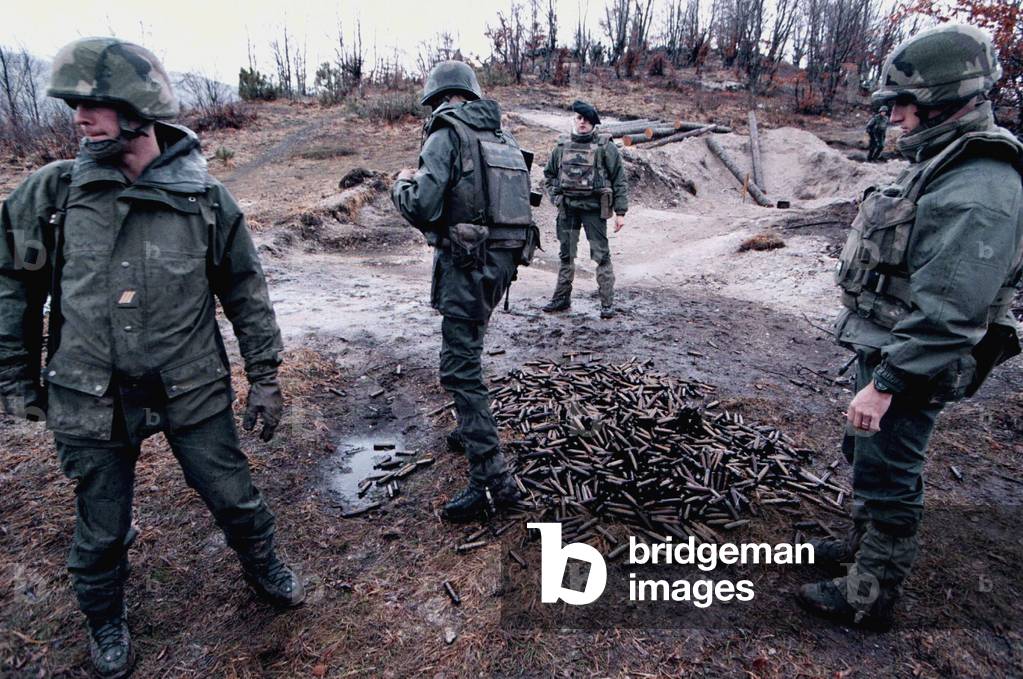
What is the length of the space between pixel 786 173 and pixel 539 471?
Result: 1997 cm

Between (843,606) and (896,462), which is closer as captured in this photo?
(896,462)

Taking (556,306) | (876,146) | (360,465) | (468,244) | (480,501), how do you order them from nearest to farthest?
1. (468,244)
2. (480,501)
3. (360,465)
4. (556,306)
5. (876,146)

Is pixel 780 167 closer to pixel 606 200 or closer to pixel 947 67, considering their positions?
pixel 606 200


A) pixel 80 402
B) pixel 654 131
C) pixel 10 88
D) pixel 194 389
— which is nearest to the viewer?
pixel 80 402

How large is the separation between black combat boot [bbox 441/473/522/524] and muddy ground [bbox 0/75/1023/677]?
11 centimetres

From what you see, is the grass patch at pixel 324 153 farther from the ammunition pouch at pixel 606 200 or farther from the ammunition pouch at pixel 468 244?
the ammunition pouch at pixel 468 244

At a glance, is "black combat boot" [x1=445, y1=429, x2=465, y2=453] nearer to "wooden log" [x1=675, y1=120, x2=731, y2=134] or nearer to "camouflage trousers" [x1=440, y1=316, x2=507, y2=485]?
"camouflage trousers" [x1=440, y1=316, x2=507, y2=485]

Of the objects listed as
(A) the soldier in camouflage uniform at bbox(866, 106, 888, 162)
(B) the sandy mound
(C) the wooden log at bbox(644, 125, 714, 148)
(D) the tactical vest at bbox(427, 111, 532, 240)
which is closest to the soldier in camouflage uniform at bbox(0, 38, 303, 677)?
(D) the tactical vest at bbox(427, 111, 532, 240)

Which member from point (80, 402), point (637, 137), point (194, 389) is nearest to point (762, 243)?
point (194, 389)

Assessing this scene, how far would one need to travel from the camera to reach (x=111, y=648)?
281 centimetres

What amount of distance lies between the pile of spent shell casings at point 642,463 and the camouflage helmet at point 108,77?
3077mm

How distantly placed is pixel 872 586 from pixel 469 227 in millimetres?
2979

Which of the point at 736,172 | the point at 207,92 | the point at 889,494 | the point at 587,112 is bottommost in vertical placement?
the point at 889,494

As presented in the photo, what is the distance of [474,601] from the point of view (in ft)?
10.7
